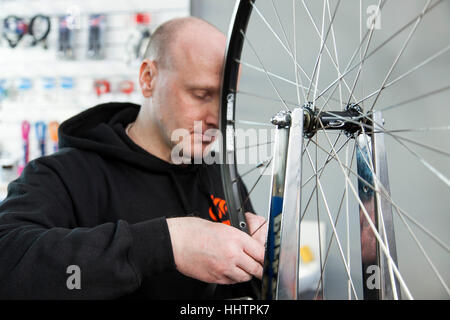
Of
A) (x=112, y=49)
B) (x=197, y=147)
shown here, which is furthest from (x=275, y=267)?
(x=112, y=49)

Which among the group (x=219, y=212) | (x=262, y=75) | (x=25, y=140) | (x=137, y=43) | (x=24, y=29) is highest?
(x=24, y=29)

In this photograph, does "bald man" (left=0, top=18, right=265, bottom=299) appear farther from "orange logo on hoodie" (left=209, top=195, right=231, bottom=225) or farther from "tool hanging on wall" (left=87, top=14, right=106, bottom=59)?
"tool hanging on wall" (left=87, top=14, right=106, bottom=59)

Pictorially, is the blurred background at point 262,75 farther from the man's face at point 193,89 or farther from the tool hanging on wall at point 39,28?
the man's face at point 193,89

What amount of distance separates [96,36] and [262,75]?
752 mm

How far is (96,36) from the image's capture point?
5.26 feet

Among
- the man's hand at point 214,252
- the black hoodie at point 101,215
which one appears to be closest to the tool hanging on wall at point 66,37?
the black hoodie at point 101,215

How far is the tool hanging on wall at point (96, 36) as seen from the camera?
1.60 meters

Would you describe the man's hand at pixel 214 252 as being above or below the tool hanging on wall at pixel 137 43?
below

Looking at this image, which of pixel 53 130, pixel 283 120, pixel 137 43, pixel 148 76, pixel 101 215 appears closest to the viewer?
pixel 283 120

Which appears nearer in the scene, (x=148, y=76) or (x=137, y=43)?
(x=148, y=76)

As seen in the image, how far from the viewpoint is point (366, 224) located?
1.57 ft

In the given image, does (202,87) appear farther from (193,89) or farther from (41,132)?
(41,132)

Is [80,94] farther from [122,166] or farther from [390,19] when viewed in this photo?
[390,19]

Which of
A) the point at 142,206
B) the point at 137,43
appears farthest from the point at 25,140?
the point at 142,206
